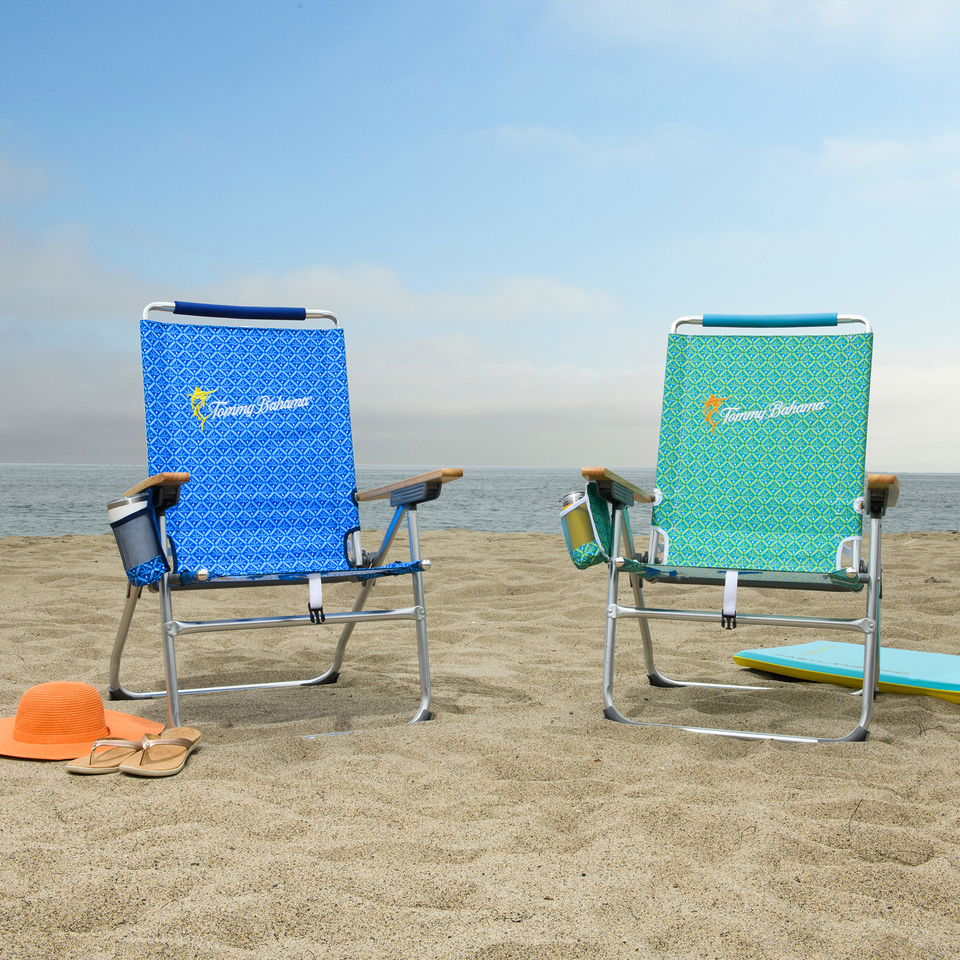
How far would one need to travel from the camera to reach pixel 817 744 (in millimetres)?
2301

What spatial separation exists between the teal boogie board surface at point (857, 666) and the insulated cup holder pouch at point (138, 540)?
A: 216 cm

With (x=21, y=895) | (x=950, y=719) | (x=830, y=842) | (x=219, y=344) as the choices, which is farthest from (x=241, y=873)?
(x=950, y=719)

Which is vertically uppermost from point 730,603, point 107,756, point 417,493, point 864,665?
point 417,493

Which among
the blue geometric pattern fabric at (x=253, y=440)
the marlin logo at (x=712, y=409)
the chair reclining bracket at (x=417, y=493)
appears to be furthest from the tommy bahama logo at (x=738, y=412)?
the blue geometric pattern fabric at (x=253, y=440)

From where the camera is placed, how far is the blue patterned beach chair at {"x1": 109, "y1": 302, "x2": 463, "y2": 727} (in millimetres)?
2818

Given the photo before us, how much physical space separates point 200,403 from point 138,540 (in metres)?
0.72

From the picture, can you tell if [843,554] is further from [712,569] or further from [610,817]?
[610,817]

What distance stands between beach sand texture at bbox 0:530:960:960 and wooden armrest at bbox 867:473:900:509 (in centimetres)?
68

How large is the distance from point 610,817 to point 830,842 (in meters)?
0.43

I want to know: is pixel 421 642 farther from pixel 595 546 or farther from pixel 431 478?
pixel 595 546

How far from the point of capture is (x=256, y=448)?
9.78 ft

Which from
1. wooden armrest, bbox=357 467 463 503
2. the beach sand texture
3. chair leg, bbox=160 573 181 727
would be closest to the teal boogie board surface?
the beach sand texture

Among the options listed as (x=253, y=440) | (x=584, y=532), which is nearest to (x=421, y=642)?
(x=584, y=532)

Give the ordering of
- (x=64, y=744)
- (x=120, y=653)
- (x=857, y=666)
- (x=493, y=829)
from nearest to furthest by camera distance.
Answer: (x=493, y=829), (x=64, y=744), (x=120, y=653), (x=857, y=666)
